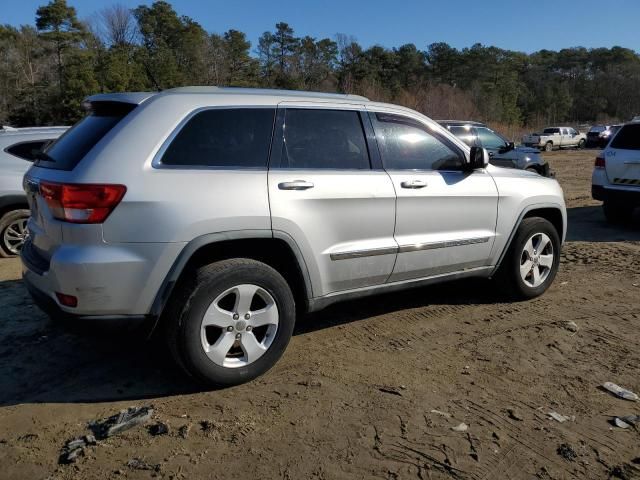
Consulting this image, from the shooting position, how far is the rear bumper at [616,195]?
343 inches

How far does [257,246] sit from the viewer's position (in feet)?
11.9

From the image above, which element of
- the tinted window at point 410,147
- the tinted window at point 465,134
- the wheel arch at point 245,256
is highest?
the tinted window at point 410,147

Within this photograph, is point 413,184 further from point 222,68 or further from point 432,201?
point 222,68

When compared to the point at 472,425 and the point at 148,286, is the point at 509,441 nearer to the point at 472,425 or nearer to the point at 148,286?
the point at 472,425

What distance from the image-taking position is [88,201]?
3080mm

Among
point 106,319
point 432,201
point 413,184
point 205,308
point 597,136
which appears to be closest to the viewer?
point 106,319

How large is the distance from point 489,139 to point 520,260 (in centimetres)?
960

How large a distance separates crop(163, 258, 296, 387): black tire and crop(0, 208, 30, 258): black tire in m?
4.52

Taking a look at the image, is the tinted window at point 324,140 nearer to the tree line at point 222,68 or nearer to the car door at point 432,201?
the car door at point 432,201

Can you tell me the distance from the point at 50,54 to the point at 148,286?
144 feet

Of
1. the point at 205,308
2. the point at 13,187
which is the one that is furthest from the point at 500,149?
the point at 205,308

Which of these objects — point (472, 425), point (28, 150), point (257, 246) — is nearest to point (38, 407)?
point (257, 246)

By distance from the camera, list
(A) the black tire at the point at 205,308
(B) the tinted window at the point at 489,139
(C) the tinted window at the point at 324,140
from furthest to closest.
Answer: (B) the tinted window at the point at 489,139 < (C) the tinted window at the point at 324,140 < (A) the black tire at the point at 205,308

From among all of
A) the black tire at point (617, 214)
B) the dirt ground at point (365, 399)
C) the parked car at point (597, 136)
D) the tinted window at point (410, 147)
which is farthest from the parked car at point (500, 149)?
the parked car at point (597, 136)
